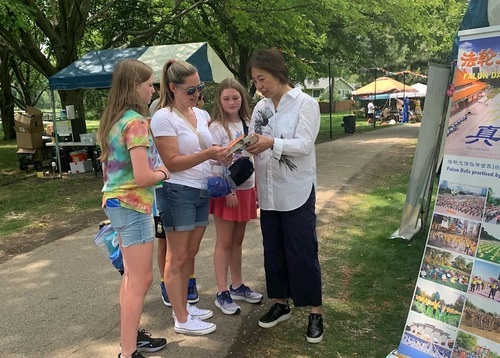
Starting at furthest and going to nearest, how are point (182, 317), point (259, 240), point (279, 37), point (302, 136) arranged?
point (279, 37) → point (259, 240) → point (182, 317) → point (302, 136)

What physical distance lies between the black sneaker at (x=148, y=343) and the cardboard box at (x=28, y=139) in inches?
380

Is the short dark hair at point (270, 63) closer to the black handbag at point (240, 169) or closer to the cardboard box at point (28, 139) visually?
the black handbag at point (240, 169)

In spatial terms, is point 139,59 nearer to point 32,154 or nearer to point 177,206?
point 32,154

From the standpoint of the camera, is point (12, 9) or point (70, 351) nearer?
point (70, 351)

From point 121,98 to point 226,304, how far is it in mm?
1840

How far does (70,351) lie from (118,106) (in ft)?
5.66

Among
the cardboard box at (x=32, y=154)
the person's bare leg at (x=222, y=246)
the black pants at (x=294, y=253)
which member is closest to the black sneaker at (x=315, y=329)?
the black pants at (x=294, y=253)

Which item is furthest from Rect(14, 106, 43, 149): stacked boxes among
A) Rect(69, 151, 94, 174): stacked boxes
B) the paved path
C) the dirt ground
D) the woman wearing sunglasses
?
Result: the woman wearing sunglasses

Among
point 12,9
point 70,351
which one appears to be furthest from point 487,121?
point 12,9

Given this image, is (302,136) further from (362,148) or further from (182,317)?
(362,148)

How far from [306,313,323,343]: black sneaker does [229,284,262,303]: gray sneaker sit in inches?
25.4

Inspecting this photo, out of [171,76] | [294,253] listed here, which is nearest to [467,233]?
[294,253]

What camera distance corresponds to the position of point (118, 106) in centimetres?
253

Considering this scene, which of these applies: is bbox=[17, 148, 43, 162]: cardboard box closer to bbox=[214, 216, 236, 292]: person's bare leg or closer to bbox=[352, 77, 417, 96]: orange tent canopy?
bbox=[214, 216, 236, 292]: person's bare leg
